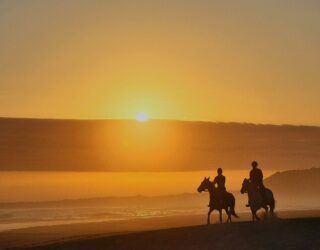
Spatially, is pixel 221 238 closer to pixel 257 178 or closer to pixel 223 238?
pixel 223 238

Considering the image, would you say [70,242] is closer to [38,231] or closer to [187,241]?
[187,241]

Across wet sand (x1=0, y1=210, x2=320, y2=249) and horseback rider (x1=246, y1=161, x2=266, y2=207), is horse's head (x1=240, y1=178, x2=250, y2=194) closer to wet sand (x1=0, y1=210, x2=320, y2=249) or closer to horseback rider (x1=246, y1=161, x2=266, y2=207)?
horseback rider (x1=246, y1=161, x2=266, y2=207)

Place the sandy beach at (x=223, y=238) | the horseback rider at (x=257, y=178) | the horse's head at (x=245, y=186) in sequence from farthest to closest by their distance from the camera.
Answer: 1. the horse's head at (x=245, y=186)
2. the horseback rider at (x=257, y=178)
3. the sandy beach at (x=223, y=238)

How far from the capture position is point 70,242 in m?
26.9

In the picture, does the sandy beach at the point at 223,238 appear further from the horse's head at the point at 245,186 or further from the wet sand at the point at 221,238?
the horse's head at the point at 245,186

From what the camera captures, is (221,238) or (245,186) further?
(245,186)

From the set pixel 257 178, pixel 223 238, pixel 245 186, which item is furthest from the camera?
pixel 245 186

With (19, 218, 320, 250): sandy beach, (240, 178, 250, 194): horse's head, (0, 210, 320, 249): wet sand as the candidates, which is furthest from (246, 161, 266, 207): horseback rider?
(19, 218, 320, 250): sandy beach

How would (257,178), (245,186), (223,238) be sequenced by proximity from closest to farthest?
1. (223,238)
2. (257,178)
3. (245,186)

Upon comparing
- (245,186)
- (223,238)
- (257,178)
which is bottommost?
(223,238)

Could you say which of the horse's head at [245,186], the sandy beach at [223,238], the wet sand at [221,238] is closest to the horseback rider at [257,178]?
the horse's head at [245,186]

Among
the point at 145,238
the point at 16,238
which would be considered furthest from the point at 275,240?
the point at 16,238

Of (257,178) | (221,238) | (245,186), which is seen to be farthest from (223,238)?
(245,186)

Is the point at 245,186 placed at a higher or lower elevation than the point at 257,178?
lower
